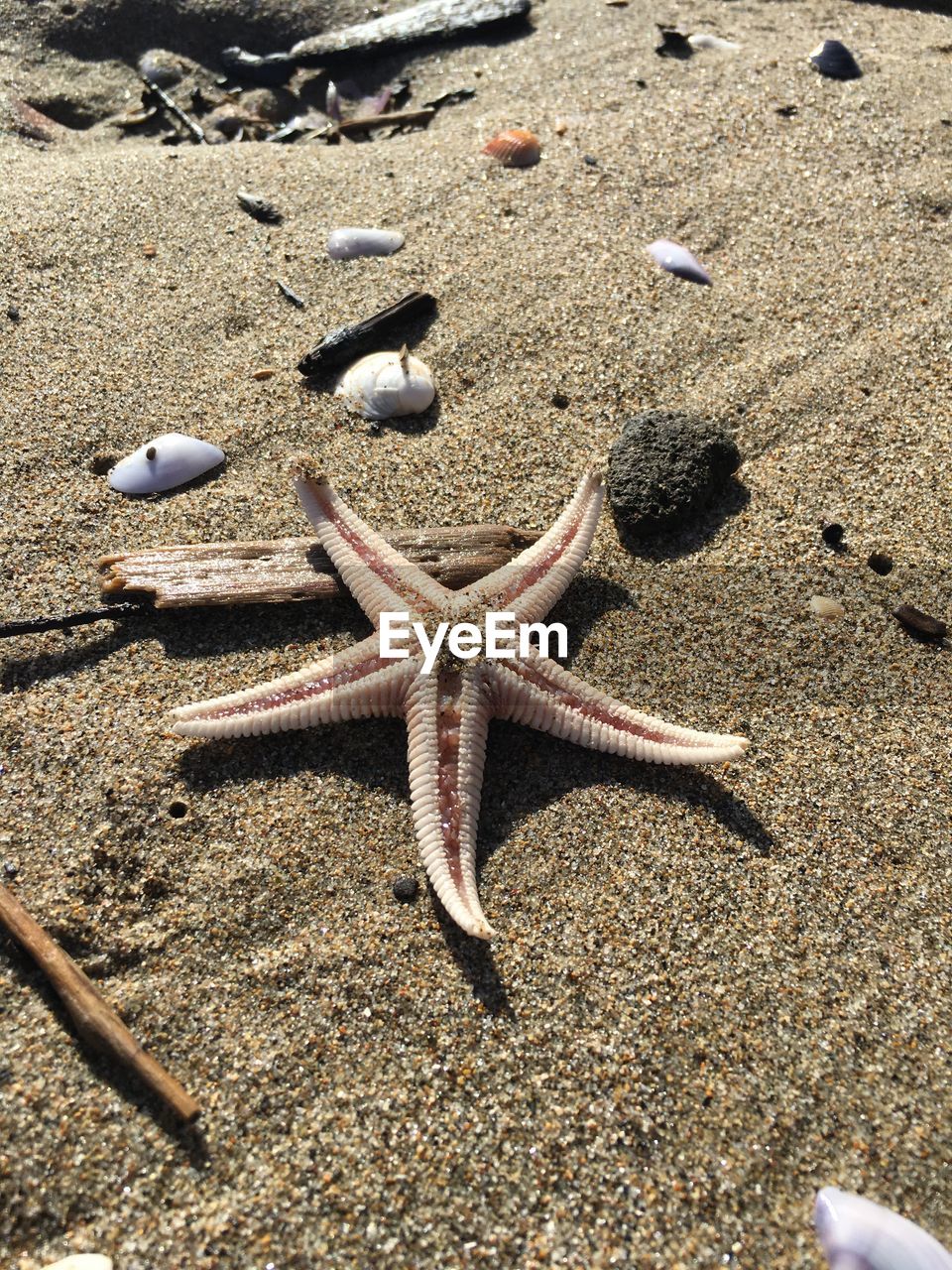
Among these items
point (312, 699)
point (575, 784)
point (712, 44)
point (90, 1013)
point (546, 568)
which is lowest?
point (90, 1013)

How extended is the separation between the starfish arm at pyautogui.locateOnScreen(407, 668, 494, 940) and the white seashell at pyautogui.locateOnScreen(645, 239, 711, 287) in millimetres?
3179

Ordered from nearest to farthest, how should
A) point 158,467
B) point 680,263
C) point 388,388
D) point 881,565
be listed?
point 881,565, point 158,467, point 388,388, point 680,263

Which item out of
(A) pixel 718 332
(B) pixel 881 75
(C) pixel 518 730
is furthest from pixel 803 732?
(B) pixel 881 75

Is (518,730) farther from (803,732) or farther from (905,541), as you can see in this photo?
(905,541)

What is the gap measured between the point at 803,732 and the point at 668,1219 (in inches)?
73.9

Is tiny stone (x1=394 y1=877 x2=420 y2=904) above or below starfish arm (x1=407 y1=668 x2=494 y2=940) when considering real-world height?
below

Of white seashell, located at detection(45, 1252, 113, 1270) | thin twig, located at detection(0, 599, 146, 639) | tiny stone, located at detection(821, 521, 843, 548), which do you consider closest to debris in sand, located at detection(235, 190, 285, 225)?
thin twig, located at detection(0, 599, 146, 639)

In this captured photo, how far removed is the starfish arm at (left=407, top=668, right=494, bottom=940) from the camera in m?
3.10

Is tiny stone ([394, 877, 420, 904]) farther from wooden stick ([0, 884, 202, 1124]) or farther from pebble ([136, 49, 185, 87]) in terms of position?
Result: pebble ([136, 49, 185, 87])

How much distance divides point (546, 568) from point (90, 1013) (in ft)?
7.74

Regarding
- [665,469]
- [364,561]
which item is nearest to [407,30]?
[665,469]

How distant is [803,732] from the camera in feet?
12.3

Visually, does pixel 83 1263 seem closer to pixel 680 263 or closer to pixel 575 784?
pixel 575 784

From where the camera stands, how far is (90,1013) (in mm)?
2885
